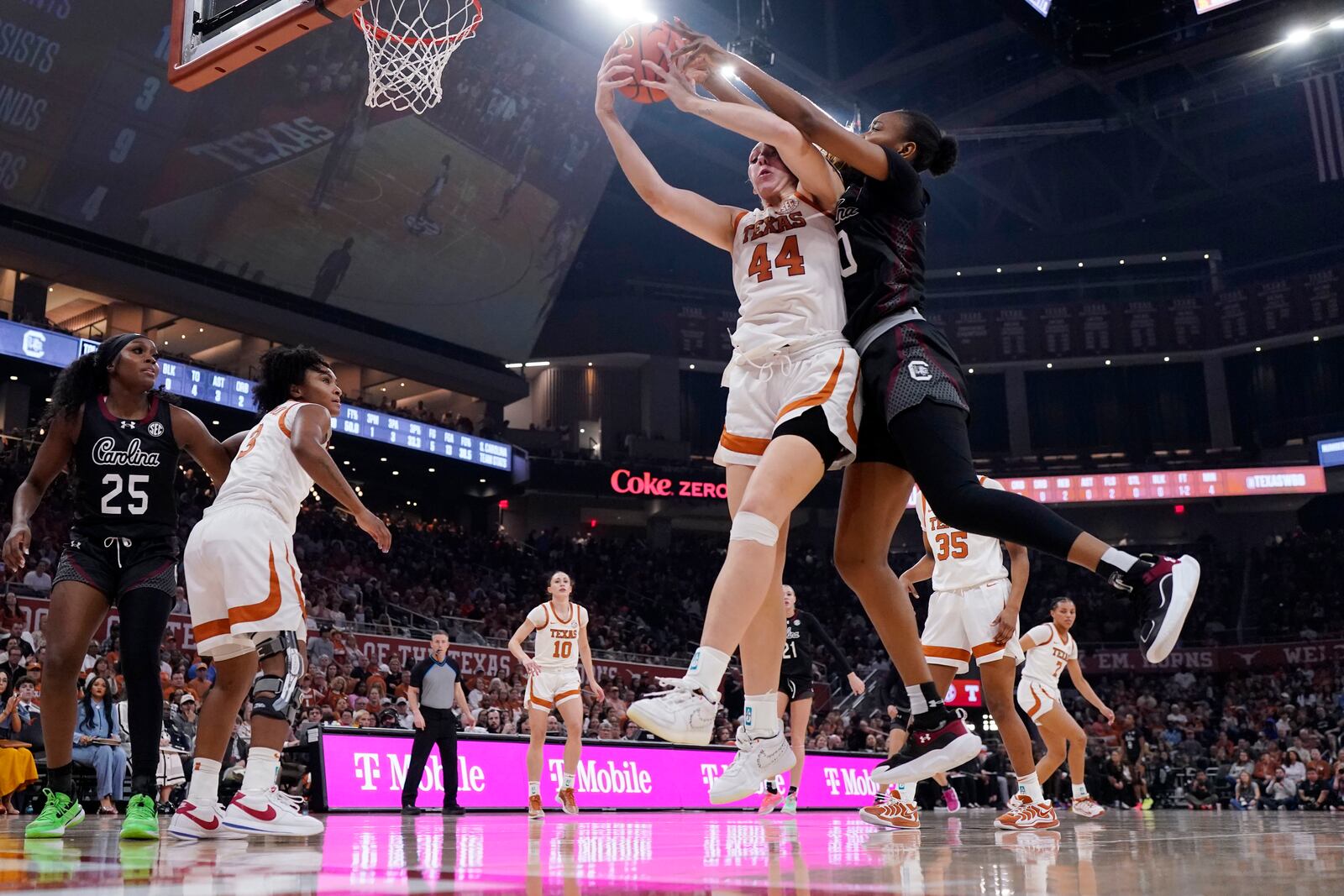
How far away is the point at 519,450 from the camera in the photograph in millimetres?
32281

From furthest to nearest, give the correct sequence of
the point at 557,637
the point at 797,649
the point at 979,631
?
the point at 797,649, the point at 557,637, the point at 979,631

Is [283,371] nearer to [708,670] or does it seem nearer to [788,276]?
[788,276]

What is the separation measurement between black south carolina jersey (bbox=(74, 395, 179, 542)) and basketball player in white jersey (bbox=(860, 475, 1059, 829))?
3.91 m

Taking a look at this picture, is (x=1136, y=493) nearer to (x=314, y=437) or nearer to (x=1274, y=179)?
(x=1274, y=179)

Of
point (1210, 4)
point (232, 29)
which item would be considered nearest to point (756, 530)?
point (232, 29)

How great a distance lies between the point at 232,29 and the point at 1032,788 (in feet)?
23.3

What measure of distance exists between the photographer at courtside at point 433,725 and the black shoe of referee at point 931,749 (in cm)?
686

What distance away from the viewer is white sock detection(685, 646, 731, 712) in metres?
3.24

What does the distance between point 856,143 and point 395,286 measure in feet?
→ 85.3

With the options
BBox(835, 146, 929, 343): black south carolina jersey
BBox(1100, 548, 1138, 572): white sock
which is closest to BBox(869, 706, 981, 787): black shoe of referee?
BBox(1100, 548, 1138, 572): white sock

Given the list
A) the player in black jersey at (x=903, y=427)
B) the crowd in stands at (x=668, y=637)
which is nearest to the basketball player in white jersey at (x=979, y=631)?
the player in black jersey at (x=903, y=427)

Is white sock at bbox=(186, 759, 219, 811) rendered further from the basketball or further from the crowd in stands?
the crowd in stands

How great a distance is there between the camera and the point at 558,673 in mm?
10469

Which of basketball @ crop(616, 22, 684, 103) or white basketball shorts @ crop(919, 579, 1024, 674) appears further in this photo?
white basketball shorts @ crop(919, 579, 1024, 674)
